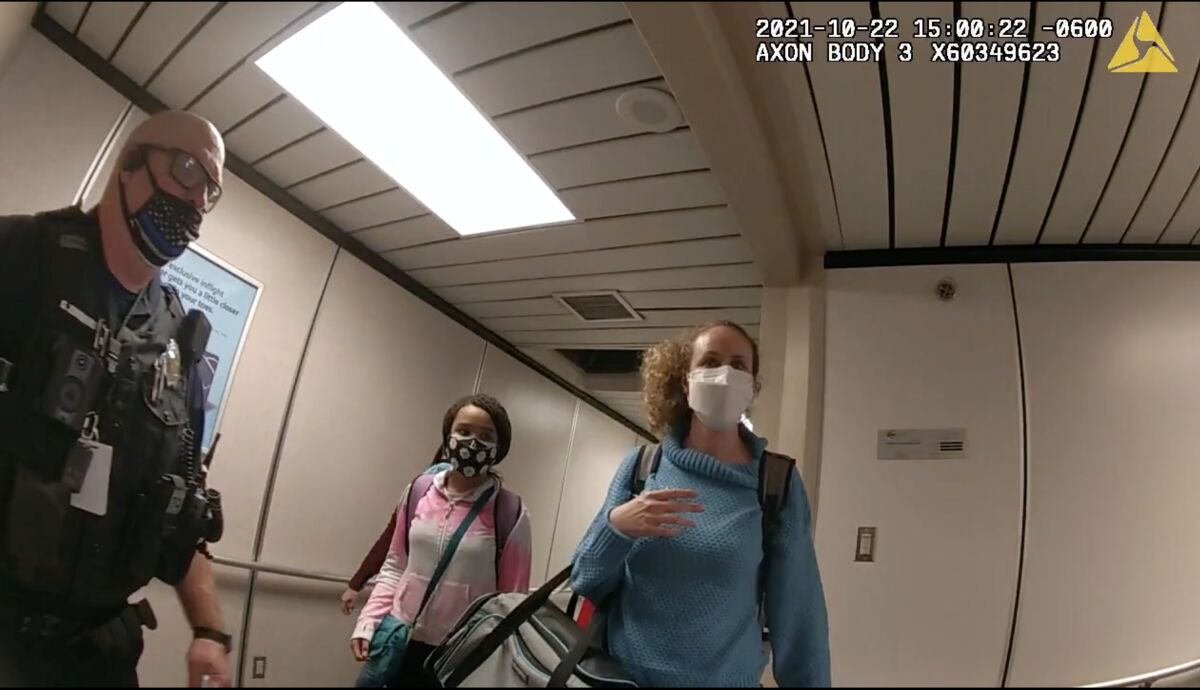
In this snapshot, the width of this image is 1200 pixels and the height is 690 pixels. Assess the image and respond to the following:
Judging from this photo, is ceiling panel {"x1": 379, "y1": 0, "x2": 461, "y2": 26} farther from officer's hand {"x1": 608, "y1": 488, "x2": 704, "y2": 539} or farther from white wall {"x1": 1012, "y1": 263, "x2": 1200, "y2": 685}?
white wall {"x1": 1012, "y1": 263, "x2": 1200, "y2": 685}

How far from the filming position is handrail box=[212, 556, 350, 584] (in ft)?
1.86

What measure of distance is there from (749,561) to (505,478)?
1.11 feet

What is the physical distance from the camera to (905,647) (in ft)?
2.38

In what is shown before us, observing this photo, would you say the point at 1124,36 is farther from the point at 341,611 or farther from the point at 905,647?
the point at 341,611

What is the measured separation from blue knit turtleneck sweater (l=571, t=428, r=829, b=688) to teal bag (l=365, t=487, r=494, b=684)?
6.2 inches

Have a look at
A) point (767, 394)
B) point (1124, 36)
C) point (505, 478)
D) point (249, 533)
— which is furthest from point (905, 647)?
point (1124, 36)

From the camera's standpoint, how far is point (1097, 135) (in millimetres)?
998

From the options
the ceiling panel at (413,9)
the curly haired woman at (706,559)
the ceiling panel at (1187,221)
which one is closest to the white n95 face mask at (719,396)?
the curly haired woman at (706,559)

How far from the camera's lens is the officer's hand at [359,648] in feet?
1.96

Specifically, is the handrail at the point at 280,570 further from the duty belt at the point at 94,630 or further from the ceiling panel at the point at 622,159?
the ceiling panel at the point at 622,159

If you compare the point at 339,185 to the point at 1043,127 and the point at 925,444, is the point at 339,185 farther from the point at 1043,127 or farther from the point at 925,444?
the point at 1043,127

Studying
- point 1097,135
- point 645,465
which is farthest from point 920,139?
point 645,465

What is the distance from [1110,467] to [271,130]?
1391 millimetres

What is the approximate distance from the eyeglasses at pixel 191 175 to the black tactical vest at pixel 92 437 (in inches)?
3.9
